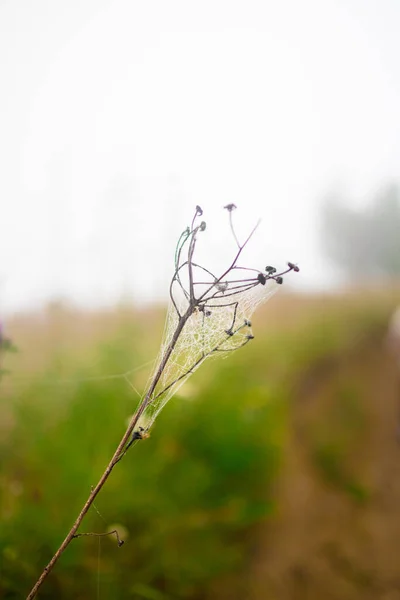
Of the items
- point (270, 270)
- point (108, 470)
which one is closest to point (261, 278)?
point (270, 270)

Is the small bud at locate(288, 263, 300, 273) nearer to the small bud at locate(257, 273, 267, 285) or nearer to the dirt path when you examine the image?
the small bud at locate(257, 273, 267, 285)

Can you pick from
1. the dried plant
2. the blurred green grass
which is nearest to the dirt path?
the blurred green grass

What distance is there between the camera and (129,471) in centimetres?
100

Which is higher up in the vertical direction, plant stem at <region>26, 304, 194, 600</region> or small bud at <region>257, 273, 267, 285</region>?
small bud at <region>257, 273, 267, 285</region>

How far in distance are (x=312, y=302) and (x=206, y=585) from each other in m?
1.60

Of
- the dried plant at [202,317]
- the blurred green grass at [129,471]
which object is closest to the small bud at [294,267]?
the dried plant at [202,317]

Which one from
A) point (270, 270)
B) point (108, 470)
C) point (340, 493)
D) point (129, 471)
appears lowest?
point (340, 493)

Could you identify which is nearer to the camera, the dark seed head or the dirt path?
the dark seed head

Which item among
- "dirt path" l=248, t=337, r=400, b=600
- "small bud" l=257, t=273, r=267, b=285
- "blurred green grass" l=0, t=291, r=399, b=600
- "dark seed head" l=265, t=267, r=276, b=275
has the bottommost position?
"dirt path" l=248, t=337, r=400, b=600

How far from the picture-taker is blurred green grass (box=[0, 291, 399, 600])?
0.84 meters

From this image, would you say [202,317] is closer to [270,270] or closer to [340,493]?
[270,270]

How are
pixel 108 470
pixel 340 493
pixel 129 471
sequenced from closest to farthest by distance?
1. pixel 108 470
2. pixel 129 471
3. pixel 340 493

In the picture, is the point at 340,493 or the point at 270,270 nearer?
the point at 270,270

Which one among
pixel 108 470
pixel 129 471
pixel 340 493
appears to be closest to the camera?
pixel 108 470
